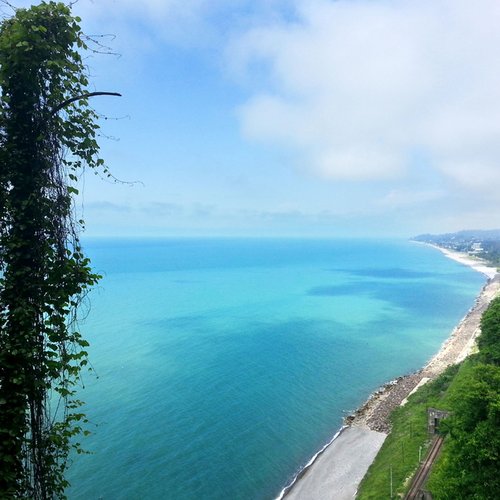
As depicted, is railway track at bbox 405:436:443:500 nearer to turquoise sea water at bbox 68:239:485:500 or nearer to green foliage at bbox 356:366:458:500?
green foliage at bbox 356:366:458:500

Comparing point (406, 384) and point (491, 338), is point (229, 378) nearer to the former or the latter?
point (406, 384)

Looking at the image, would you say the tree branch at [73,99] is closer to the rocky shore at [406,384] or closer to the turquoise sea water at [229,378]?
the turquoise sea water at [229,378]

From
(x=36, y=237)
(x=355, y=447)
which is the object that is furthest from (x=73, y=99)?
(x=355, y=447)

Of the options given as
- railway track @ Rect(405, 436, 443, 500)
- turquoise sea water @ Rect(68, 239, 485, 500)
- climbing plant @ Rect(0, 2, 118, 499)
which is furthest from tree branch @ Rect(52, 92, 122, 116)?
turquoise sea water @ Rect(68, 239, 485, 500)

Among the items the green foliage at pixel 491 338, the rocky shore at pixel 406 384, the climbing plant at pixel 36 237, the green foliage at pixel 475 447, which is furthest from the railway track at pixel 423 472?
the climbing plant at pixel 36 237

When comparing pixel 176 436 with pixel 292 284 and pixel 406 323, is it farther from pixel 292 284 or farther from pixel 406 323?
pixel 292 284
